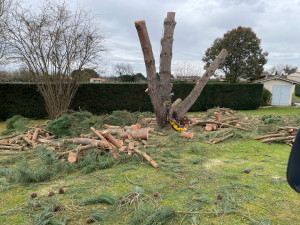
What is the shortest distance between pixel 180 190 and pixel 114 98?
10180 millimetres

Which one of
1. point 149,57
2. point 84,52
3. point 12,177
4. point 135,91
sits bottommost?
point 12,177

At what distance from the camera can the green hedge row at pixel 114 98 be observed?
34.9ft

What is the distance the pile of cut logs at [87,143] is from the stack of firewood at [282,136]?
3208mm

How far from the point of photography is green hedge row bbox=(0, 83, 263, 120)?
1063 cm

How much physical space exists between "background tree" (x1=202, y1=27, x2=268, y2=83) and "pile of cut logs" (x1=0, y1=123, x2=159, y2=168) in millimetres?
21231

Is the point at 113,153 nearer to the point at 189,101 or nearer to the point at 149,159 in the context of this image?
the point at 149,159

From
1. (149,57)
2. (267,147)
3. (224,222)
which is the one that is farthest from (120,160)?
(267,147)

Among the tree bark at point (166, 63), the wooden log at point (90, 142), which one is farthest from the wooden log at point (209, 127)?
the wooden log at point (90, 142)

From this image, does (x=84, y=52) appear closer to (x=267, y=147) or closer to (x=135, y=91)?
(x=135, y=91)

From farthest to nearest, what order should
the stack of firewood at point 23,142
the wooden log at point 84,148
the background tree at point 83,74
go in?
the background tree at point 83,74 → the stack of firewood at point 23,142 → the wooden log at point 84,148

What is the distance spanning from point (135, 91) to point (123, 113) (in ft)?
19.1

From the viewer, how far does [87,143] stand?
4352mm

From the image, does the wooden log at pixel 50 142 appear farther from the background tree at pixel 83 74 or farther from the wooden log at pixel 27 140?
the background tree at pixel 83 74

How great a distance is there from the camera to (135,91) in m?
13.0
